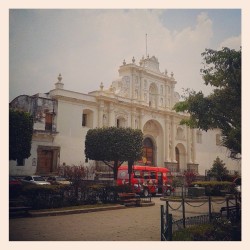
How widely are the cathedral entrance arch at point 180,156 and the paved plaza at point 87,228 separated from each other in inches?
732

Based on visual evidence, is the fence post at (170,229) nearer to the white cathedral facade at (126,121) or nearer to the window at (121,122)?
the white cathedral facade at (126,121)

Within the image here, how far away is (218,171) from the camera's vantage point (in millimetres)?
23328

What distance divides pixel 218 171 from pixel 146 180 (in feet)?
21.7

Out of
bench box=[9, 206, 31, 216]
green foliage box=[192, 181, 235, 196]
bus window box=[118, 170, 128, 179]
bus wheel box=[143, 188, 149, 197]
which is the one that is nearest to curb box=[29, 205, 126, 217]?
bench box=[9, 206, 31, 216]

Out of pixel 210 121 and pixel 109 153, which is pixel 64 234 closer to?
pixel 210 121

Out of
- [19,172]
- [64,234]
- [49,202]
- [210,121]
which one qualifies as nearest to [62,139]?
[19,172]

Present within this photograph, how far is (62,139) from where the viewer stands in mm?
19953

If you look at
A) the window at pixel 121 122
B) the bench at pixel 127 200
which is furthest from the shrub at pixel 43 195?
the window at pixel 121 122

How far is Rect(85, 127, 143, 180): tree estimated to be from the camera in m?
16.8

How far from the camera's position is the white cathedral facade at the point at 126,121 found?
19234 millimetres

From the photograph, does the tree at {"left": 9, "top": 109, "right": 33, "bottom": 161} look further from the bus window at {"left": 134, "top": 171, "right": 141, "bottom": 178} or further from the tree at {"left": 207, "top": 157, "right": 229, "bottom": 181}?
the tree at {"left": 207, "top": 157, "right": 229, "bottom": 181}

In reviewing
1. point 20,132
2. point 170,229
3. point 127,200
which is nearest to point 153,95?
point 127,200

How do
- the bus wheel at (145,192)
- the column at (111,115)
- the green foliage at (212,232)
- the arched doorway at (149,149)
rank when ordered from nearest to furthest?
the green foliage at (212,232), the bus wheel at (145,192), the column at (111,115), the arched doorway at (149,149)

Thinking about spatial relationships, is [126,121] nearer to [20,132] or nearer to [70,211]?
[20,132]
